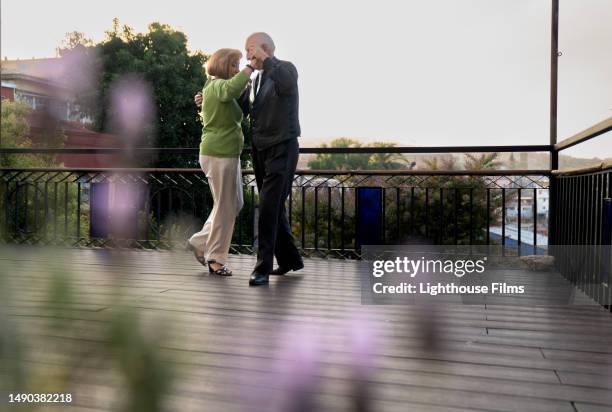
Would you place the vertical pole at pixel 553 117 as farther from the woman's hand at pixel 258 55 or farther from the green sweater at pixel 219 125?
the green sweater at pixel 219 125

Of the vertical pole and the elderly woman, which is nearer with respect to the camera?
the elderly woman

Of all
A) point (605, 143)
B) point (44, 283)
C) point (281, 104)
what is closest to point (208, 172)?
point (281, 104)

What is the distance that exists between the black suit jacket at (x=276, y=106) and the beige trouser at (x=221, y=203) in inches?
9.9

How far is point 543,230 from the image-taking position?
4012 millimetres

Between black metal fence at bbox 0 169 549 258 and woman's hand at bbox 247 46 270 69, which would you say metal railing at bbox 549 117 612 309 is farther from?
woman's hand at bbox 247 46 270 69

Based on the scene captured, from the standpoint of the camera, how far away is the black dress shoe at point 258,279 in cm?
304

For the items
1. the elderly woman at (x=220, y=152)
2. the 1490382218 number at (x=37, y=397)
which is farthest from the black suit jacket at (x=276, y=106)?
the 1490382218 number at (x=37, y=397)

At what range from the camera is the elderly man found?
120 inches

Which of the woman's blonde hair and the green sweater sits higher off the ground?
the woman's blonde hair

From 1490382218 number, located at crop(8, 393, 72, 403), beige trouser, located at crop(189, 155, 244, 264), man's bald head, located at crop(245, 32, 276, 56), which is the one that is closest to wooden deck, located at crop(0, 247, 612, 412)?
1490382218 number, located at crop(8, 393, 72, 403)

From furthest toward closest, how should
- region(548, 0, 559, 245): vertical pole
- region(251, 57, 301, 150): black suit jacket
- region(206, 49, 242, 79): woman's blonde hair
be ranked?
region(548, 0, 559, 245): vertical pole, region(206, 49, 242, 79): woman's blonde hair, region(251, 57, 301, 150): black suit jacket

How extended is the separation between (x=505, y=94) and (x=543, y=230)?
2140cm

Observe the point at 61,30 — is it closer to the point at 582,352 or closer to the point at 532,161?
the point at 582,352

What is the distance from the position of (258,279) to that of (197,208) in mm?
4286
